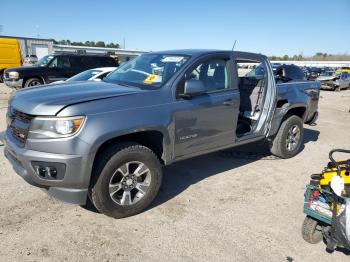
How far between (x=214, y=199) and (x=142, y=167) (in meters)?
1.18

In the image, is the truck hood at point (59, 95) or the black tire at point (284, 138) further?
the black tire at point (284, 138)

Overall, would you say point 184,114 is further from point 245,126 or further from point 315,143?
point 315,143

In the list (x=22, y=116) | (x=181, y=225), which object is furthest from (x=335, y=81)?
(x=22, y=116)

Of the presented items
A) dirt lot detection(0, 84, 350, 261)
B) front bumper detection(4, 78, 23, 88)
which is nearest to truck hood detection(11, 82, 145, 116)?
dirt lot detection(0, 84, 350, 261)

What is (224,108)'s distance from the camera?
4.43 m

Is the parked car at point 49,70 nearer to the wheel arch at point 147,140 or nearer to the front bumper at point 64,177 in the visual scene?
the wheel arch at point 147,140

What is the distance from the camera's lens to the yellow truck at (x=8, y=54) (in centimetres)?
1847

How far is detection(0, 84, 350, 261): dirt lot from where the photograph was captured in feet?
10.2

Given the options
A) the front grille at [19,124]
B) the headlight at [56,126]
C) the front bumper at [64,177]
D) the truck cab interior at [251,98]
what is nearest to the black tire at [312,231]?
the truck cab interior at [251,98]

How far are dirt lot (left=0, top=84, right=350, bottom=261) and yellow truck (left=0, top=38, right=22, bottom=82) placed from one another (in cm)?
1580

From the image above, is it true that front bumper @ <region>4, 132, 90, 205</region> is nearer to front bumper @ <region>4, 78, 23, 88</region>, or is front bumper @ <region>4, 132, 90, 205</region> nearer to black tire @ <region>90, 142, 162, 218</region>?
black tire @ <region>90, 142, 162, 218</region>

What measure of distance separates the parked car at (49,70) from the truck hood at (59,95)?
10.1 meters

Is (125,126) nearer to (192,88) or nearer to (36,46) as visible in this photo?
(192,88)

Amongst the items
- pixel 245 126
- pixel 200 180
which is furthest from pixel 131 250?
pixel 245 126
